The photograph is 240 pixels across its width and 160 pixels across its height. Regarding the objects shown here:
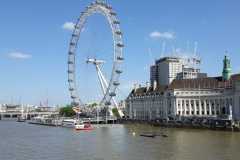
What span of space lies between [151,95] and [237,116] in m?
35.4

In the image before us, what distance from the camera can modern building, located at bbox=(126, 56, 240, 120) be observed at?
9694 centimetres

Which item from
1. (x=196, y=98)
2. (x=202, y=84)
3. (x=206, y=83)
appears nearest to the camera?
(x=196, y=98)

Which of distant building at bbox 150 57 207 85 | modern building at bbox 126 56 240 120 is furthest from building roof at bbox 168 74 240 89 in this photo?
distant building at bbox 150 57 207 85

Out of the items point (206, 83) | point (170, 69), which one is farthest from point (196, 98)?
point (170, 69)

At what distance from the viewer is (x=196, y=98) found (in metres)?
105

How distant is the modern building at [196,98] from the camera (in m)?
96.9

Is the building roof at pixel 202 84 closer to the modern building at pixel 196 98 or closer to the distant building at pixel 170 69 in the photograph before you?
the modern building at pixel 196 98

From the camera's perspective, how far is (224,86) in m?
102

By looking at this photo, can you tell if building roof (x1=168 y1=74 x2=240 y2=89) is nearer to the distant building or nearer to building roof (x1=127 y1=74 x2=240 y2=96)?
building roof (x1=127 y1=74 x2=240 y2=96)

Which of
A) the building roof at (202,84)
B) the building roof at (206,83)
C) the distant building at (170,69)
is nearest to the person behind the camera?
the building roof at (206,83)

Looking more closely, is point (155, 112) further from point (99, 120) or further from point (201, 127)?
point (201, 127)

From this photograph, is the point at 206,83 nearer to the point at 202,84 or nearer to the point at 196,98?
the point at 202,84

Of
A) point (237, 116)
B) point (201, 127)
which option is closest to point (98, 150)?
point (201, 127)

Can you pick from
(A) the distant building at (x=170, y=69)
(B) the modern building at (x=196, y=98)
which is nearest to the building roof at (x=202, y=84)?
(B) the modern building at (x=196, y=98)
